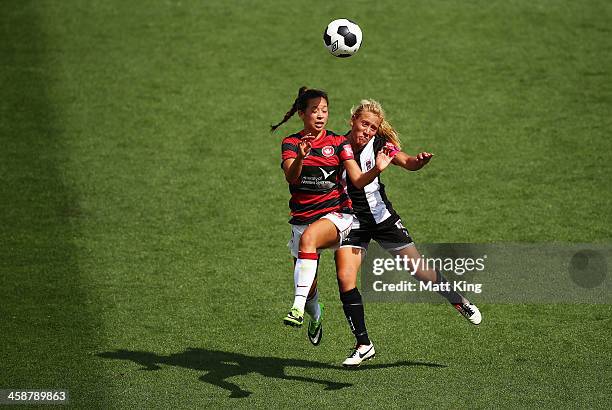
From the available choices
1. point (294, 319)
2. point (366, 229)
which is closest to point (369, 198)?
point (366, 229)

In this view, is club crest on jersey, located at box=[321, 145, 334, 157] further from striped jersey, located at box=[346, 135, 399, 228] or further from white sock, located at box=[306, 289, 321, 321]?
white sock, located at box=[306, 289, 321, 321]

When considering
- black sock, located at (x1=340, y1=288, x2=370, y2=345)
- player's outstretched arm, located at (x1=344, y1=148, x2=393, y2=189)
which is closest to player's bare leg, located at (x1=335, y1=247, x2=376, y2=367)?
black sock, located at (x1=340, y1=288, x2=370, y2=345)

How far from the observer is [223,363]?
32.9 ft

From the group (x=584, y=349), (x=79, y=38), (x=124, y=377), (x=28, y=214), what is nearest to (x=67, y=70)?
(x=79, y=38)

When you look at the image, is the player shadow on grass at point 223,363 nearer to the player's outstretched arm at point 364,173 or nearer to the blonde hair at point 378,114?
the player's outstretched arm at point 364,173

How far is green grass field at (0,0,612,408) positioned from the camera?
977cm

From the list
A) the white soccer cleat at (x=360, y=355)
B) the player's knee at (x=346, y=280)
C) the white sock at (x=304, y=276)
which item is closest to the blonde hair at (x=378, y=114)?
the player's knee at (x=346, y=280)

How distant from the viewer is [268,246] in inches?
514

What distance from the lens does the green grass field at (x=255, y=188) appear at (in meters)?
9.77

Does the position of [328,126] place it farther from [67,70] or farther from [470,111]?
[67,70]

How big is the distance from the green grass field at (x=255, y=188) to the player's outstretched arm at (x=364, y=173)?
1920mm

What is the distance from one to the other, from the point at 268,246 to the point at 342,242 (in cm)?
356

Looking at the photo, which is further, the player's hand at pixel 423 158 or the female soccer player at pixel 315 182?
the female soccer player at pixel 315 182

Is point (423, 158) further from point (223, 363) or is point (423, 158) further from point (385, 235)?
point (223, 363)
